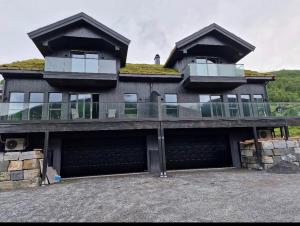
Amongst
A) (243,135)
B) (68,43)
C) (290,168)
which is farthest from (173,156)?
(68,43)

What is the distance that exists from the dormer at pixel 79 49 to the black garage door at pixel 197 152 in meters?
6.49

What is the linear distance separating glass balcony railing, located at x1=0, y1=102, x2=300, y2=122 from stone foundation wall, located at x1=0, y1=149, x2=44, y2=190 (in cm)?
227

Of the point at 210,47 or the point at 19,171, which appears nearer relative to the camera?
the point at 19,171

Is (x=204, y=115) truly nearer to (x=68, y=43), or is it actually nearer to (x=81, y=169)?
(x=81, y=169)

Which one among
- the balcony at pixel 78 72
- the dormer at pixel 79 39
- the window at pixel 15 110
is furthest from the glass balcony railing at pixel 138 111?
the dormer at pixel 79 39

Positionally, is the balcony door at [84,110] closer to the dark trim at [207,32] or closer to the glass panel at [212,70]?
the dark trim at [207,32]

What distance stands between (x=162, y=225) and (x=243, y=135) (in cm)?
1337

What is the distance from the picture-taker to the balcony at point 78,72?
13.1 m

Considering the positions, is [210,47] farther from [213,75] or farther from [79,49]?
[79,49]

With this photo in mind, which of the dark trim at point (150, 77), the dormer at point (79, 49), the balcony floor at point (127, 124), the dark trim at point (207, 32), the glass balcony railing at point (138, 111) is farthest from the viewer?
the dark trim at point (207, 32)

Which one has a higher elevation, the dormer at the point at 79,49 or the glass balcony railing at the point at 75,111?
the dormer at the point at 79,49

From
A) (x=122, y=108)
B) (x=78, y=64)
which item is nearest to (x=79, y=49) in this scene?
(x=78, y=64)

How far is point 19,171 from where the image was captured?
1003 centimetres

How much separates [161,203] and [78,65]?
1063 cm
